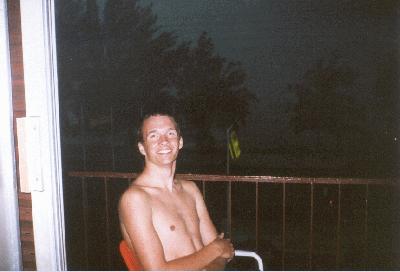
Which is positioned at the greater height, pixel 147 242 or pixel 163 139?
pixel 163 139

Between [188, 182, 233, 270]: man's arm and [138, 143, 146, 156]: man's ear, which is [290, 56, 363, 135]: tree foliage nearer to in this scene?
[188, 182, 233, 270]: man's arm

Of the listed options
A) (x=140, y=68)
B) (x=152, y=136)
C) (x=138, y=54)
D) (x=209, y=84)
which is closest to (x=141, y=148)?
(x=152, y=136)

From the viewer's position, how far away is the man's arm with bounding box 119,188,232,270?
1.90 m

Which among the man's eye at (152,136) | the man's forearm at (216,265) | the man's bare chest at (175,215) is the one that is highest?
the man's eye at (152,136)

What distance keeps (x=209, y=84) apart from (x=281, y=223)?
1415cm

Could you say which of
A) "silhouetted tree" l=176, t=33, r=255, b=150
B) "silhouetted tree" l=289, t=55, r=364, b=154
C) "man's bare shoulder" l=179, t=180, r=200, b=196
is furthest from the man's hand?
"silhouetted tree" l=289, t=55, r=364, b=154

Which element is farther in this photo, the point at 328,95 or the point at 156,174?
the point at 328,95

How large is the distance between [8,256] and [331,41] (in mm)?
24994

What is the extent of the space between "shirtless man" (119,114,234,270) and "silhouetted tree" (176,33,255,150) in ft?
54.2

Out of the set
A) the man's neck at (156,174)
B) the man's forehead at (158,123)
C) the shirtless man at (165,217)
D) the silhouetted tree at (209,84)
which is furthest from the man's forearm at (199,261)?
the silhouetted tree at (209,84)

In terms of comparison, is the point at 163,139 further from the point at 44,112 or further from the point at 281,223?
the point at 281,223

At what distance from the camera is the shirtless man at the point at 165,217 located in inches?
76.3

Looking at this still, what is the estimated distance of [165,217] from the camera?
2.11m

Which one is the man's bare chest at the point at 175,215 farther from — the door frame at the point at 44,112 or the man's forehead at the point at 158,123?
the door frame at the point at 44,112
